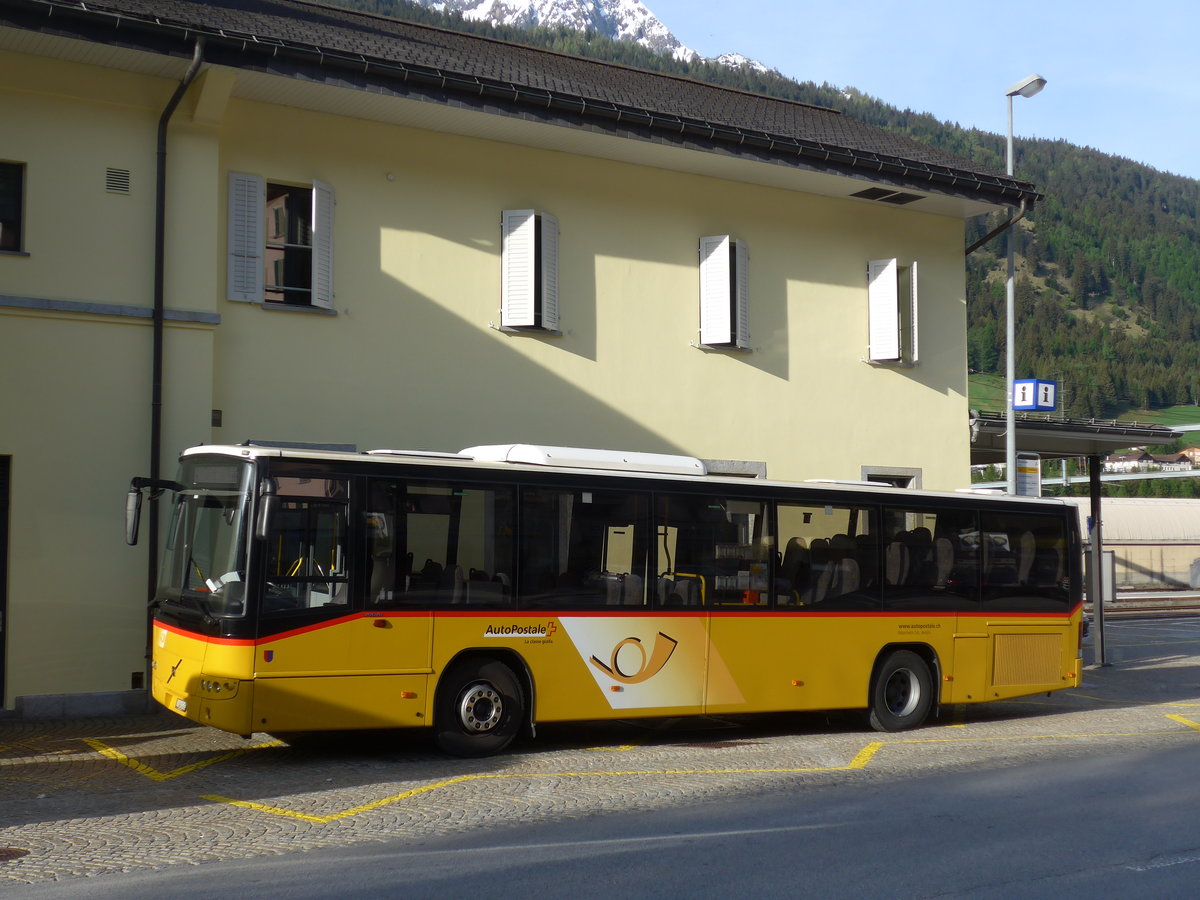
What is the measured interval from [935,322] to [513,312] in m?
7.91

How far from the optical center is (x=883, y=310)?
20500 millimetres

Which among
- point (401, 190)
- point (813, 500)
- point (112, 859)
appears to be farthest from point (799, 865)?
point (401, 190)

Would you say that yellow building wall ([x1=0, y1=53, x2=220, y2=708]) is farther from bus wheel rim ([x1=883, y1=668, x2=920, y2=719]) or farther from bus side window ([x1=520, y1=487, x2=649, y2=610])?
bus wheel rim ([x1=883, y1=668, x2=920, y2=719])

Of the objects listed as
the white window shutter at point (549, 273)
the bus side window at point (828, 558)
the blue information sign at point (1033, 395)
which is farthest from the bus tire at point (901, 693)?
the blue information sign at point (1033, 395)

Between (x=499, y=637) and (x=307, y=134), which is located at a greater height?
(x=307, y=134)

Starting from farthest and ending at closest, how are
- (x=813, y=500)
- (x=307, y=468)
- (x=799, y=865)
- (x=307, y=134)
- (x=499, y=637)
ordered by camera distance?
1. (x=307, y=134)
2. (x=813, y=500)
3. (x=499, y=637)
4. (x=307, y=468)
5. (x=799, y=865)

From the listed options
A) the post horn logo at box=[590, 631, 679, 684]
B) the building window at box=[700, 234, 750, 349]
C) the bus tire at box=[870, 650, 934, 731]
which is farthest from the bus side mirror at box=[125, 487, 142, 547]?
the building window at box=[700, 234, 750, 349]

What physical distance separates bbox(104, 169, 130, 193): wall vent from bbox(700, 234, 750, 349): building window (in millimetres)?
8134

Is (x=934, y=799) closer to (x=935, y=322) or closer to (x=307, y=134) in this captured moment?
(x=307, y=134)

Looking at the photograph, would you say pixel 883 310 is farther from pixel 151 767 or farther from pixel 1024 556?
pixel 151 767

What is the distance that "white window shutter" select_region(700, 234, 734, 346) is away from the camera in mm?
18875

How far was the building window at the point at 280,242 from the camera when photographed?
15359mm

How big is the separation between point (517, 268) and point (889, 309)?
6507 mm

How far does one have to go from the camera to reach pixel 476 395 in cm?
1692
